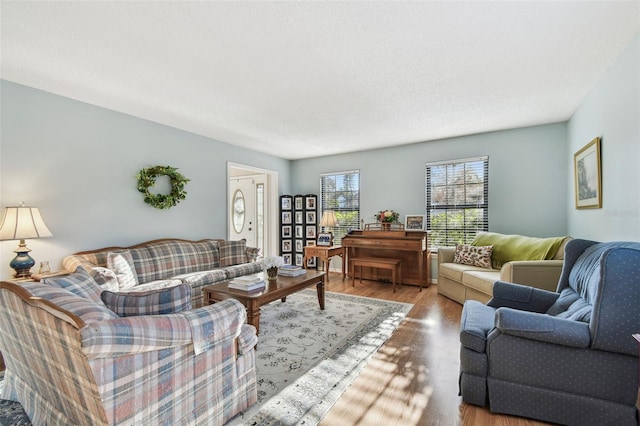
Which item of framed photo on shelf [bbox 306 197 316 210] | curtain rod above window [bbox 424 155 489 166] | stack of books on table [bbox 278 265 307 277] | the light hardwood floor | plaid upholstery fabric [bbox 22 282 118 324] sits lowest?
the light hardwood floor

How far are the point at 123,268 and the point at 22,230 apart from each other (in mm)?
880

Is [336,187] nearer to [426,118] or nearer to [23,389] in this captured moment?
[426,118]

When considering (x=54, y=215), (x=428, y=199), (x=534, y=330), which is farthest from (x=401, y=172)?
(x=54, y=215)

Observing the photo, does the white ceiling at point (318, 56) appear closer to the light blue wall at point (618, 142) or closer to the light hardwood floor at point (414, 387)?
the light blue wall at point (618, 142)

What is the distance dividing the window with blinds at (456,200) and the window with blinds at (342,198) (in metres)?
1.43

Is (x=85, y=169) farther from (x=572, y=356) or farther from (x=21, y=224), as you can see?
(x=572, y=356)

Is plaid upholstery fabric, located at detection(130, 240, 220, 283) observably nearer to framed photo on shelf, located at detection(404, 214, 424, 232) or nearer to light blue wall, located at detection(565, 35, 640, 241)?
framed photo on shelf, located at detection(404, 214, 424, 232)

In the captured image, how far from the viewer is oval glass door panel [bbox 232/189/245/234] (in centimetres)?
684

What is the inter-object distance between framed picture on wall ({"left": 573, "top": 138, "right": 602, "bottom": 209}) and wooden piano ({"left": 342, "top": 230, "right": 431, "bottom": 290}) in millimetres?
2015

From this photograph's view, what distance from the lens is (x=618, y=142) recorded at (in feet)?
7.90

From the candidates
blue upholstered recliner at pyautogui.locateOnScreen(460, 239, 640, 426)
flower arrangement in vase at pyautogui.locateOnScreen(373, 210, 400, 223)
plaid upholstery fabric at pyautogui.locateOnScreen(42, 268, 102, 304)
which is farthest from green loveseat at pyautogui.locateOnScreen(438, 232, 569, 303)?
plaid upholstery fabric at pyautogui.locateOnScreen(42, 268, 102, 304)

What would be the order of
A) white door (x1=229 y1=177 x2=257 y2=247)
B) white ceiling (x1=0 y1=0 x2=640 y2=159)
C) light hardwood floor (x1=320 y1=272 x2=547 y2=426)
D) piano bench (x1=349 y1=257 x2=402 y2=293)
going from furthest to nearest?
white door (x1=229 y1=177 x2=257 y2=247), piano bench (x1=349 y1=257 x2=402 y2=293), white ceiling (x1=0 y1=0 x2=640 y2=159), light hardwood floor (x1=320 y1=272 x2=547 y2=426)

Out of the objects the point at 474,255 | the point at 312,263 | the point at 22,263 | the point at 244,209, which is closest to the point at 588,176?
the point at 474,255

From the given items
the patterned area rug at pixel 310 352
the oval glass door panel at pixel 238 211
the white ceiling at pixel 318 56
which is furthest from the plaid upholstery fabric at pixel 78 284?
the oval glass door panel at pixel 238 211
